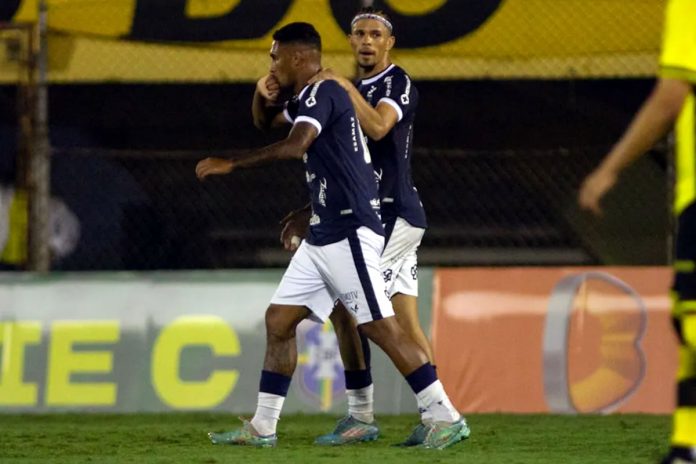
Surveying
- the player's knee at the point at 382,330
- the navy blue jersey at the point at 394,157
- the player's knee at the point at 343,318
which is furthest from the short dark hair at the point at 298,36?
the player's knee at the point at 343,318

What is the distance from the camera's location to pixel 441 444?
768cm

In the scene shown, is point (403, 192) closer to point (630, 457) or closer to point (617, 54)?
point (630, 457)

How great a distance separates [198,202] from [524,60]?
3.36 metres

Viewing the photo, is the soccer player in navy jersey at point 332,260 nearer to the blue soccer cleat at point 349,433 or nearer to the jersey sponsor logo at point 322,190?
the jersey sponsor logo at point 322,190

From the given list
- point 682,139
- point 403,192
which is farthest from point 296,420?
point 682,139

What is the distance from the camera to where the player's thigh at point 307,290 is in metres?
7.80

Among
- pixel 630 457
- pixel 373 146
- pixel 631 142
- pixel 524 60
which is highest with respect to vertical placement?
pixel 524 60

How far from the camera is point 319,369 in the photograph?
1070 cm

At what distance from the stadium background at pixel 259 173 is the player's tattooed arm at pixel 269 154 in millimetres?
3650

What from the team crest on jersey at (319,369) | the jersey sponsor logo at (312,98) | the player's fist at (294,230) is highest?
the jersey sponsor logo at (312,98)

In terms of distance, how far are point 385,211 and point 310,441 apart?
4.40 feet

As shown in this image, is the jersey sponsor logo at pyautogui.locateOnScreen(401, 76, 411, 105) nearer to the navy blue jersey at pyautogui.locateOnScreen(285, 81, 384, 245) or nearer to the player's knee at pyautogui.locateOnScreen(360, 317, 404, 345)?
the navy blue jersey at pyautogui.locateOnScreen(285, 81, 384, 245)

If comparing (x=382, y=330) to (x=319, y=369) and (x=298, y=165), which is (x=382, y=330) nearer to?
(x=319, y=369)

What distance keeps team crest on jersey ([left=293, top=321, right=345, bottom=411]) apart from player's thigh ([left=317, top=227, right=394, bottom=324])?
2.99 meters
